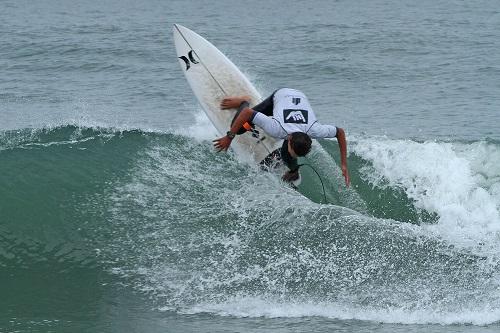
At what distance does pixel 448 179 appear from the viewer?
9.69 meters

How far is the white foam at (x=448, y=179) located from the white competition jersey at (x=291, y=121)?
1552 millimetres

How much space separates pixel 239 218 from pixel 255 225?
0.77 ft

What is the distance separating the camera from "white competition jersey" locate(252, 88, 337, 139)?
7.88 m

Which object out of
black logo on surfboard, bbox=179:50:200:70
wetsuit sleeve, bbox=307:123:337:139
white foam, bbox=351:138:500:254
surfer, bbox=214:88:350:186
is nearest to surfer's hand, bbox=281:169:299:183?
surfer, bbox=214:88:350:186

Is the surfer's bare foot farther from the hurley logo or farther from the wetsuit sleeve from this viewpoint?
the wetsuit sleeve

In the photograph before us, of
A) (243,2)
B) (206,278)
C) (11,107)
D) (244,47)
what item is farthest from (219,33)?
(206,278)

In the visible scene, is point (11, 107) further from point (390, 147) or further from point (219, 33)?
point (219, 33)

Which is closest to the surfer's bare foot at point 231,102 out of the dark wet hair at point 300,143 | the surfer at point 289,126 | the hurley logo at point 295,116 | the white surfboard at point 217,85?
the white surfboard at point 217,85

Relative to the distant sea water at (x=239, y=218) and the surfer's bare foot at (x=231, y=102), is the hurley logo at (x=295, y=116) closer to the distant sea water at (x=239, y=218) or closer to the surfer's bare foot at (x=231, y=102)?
the distant sea water at (x=239, y=218)

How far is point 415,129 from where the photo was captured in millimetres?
12805

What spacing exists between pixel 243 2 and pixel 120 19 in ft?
17.0

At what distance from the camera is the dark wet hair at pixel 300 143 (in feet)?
24.7

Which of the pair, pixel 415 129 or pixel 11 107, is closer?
pixel 415 129

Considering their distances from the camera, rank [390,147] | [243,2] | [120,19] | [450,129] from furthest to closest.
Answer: [243,2], [120,19], [450,129], [390,147]
